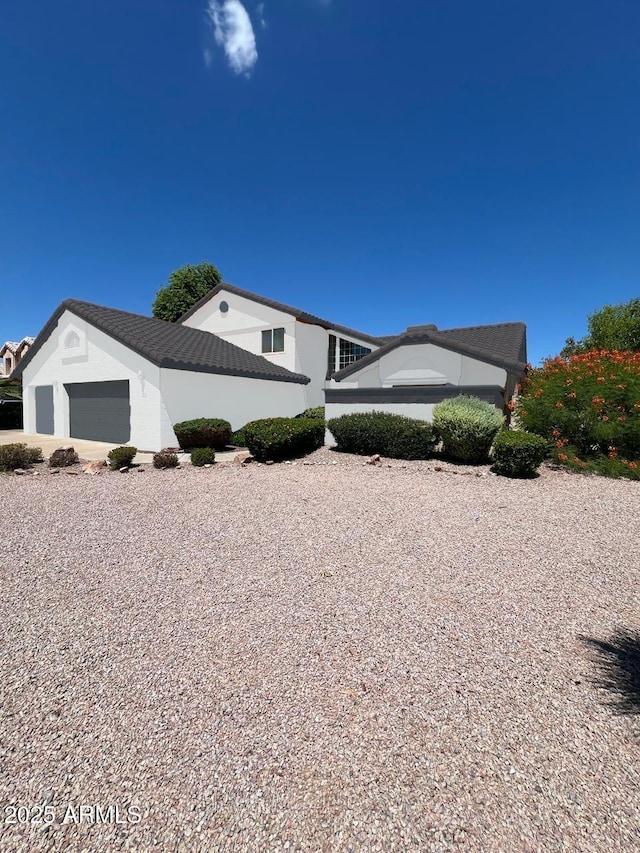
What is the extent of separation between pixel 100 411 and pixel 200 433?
5822mm

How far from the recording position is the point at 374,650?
3061 mm

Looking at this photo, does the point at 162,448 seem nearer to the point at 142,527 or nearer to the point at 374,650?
the point at 142,527

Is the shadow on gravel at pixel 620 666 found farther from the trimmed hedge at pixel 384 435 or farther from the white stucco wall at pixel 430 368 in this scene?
the white stucco wall at pixel 430 368

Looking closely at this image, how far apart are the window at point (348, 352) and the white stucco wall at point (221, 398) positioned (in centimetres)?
431

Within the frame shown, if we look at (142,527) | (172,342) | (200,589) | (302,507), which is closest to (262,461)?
(302,507)

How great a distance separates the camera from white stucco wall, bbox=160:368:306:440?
1360 centimetres

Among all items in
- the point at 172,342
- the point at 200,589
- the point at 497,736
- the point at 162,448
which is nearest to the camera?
the point at 497,736

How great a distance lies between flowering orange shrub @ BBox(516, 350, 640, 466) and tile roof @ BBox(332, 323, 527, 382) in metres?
3.35

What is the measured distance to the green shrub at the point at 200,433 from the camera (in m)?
13.1

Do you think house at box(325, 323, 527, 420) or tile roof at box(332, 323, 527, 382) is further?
tile roof at box(332, 323, 527, 382)

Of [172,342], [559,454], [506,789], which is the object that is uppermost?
[172,342]

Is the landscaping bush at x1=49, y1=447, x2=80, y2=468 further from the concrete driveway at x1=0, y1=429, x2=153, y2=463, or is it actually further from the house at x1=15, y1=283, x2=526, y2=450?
the house at x1=15, y1=283, x2=526, y2=450

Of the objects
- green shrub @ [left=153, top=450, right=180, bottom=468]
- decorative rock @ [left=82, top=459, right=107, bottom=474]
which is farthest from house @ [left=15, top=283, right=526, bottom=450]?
green shrub @ [left=153, top=450, right=180, bottom=468]

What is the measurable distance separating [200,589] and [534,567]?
3.97 meters
